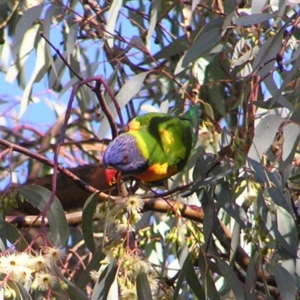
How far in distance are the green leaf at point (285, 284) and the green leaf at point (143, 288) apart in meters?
0.32

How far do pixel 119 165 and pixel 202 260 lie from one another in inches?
16.6

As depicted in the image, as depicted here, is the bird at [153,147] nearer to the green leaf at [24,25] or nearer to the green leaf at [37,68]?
the green leaf at [24,25]

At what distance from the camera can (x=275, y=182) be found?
6.34 feet

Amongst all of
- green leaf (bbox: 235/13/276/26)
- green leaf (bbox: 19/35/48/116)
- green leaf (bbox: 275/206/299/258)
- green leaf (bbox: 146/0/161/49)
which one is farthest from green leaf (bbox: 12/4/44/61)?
green leaf (bbox: 275/206/299/258)

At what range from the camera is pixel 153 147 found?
8.13 ft

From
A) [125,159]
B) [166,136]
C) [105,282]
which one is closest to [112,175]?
[125,159]

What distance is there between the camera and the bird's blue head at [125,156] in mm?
2246

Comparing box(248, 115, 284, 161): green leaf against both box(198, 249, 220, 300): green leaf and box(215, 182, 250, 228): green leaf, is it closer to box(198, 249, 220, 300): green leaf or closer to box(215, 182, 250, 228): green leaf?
box(215, 182, 250, 228): green leaf

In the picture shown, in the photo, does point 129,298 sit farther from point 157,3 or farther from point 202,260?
point 157,3

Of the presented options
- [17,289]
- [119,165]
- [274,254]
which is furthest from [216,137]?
[17,289]

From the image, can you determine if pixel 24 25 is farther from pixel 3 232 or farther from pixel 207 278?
pixel 207 278

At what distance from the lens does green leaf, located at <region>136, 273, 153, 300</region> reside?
5.99 feet

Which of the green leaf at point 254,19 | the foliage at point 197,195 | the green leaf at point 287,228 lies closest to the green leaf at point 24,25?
the foliage at point 197,195

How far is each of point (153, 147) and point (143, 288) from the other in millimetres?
729
